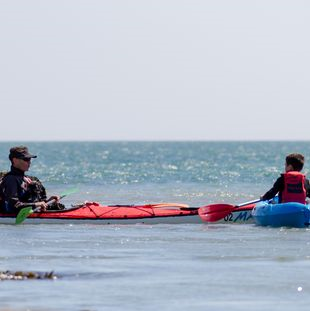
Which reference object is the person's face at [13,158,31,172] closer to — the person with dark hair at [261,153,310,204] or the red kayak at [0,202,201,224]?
the red kayak at [0,202,201,224]

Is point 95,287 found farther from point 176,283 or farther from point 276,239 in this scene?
point 276,239

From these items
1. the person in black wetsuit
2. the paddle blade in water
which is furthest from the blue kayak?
the paddle blade in water

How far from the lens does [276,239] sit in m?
15.2

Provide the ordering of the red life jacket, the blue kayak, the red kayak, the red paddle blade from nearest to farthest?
the blue kayak < the red life jacket < the red kayak < the red paddle blade

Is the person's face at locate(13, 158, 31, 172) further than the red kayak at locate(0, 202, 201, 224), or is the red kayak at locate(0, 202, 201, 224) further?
the red kayak at locate(0, 202, 201, 224)

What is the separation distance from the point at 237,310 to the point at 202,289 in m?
1.06

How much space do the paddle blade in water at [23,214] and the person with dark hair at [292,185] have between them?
343 centimetres

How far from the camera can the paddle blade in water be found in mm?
17078

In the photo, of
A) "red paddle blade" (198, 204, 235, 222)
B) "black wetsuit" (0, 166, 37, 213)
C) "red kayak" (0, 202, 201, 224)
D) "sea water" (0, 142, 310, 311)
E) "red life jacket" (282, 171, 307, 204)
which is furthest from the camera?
"red paddle blade" (198, 204, 235, 222)

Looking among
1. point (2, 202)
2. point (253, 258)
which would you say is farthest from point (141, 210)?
point (253, 258)

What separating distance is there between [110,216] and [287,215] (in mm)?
2714

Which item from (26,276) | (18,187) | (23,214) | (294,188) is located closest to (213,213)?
(294,188)

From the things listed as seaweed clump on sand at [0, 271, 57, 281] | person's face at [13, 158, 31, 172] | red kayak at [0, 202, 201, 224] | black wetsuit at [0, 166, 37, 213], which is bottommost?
seaweed clump on sand at [0, 271, 57, 281]

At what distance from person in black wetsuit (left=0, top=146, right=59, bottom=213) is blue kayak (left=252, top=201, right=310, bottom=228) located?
11.0ft
